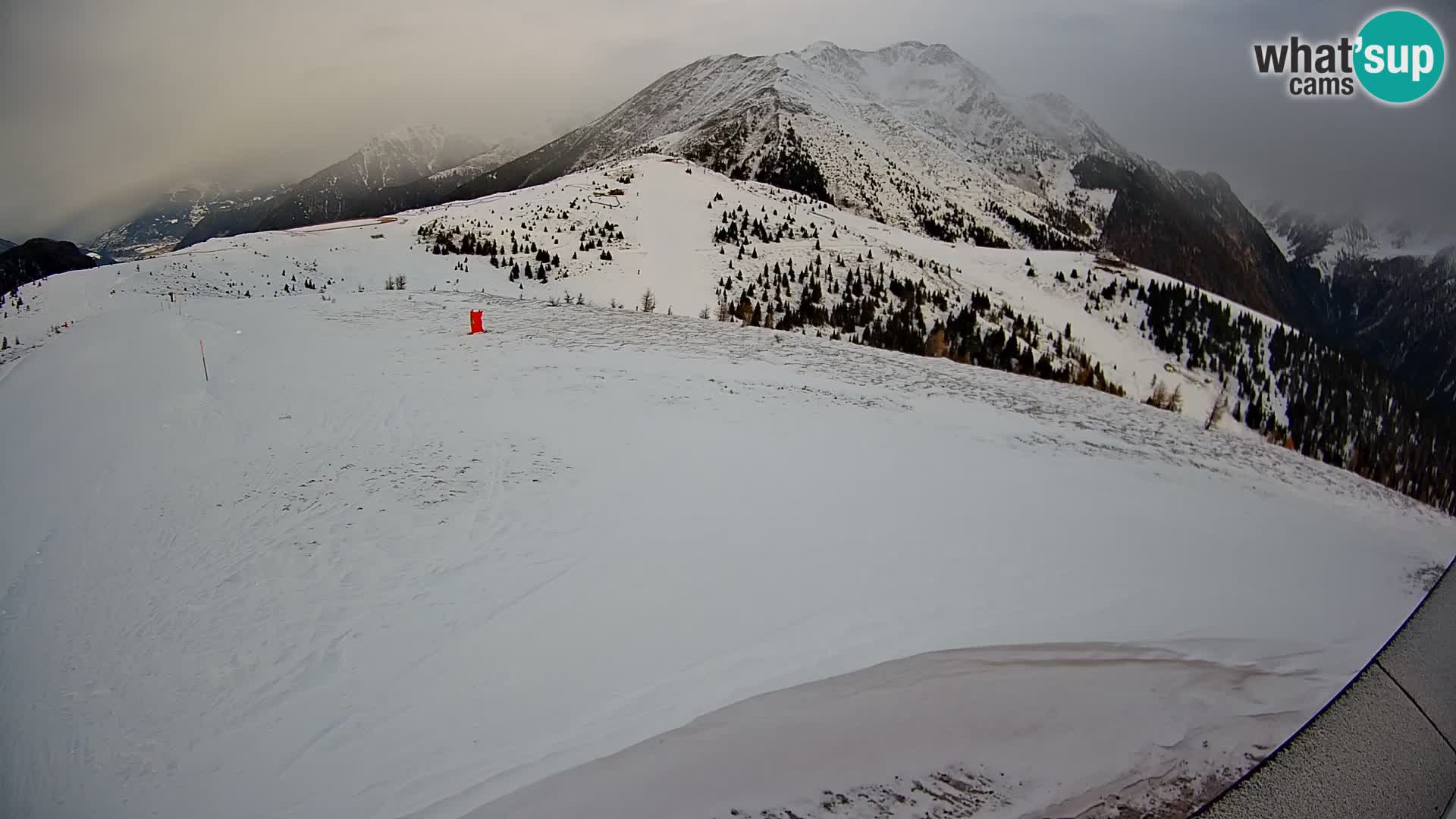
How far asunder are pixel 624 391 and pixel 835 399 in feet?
6.54

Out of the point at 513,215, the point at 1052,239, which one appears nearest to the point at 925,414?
the point at 513,215

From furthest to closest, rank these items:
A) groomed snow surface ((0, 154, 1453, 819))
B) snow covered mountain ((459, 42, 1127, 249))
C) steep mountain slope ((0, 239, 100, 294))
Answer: snow covered mountain ((459, 42, 1127, 249))
steep mountain slope ((0, 239, 100, 294))
groomed snow surface ((0, 154, 1453, 819))

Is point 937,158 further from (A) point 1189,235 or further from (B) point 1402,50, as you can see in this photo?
(A) point 1189,235

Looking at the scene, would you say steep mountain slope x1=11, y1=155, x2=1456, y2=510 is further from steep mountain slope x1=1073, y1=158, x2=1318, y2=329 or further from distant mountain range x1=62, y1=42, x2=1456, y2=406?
steep mountain slope x1=1073, y1=158, x2=1318, y2=329

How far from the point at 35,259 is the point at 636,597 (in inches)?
200

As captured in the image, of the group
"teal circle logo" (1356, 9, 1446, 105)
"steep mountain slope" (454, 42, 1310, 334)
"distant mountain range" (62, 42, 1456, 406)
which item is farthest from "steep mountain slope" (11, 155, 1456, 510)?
"steep mountain slope" (454, 42, 1310, 334)

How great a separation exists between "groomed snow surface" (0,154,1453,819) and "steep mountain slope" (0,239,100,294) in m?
0.55

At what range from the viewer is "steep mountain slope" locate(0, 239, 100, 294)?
418cm

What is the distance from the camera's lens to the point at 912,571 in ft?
9.78

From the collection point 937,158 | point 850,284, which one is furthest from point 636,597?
point 937,158

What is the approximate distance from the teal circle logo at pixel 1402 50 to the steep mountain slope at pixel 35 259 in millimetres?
6318

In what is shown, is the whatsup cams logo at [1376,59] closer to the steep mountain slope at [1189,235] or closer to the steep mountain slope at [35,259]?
the steep mountain slope at [35,259]

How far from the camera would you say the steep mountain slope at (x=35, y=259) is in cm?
418

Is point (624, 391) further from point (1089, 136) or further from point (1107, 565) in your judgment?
point (1089, 136)
